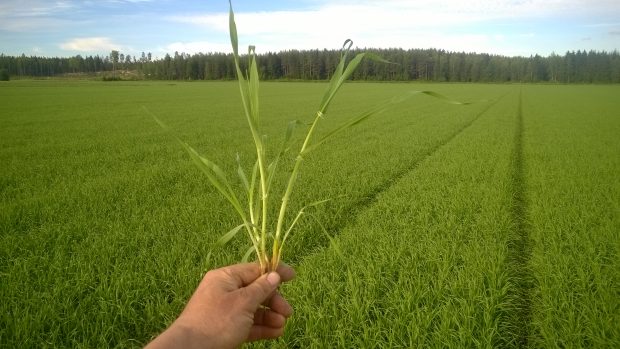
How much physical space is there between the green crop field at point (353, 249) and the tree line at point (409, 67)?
105m

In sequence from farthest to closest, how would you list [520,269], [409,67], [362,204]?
[409,67], [362,204], [520,269]

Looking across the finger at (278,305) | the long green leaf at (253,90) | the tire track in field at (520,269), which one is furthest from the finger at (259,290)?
the tire track in field at (520,269)

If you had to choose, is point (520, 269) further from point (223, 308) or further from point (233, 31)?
point (233, 31)

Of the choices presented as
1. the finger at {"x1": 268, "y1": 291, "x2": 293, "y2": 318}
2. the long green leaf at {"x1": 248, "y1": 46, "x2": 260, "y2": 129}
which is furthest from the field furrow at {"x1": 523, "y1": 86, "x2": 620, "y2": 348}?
the long green leaf at {"x1": 248, "y1": 46, "x2": 260, "y2": 129}

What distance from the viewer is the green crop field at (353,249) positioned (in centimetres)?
329

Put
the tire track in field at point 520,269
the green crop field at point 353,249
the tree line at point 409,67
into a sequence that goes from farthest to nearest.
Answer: the tree line at point 409,67 → the tire track in field at point 520,269 → the green crop field at point 353,249

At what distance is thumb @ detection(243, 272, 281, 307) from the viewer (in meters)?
1.63

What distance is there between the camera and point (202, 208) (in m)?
6.30

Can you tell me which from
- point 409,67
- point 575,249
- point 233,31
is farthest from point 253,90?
point 409,67

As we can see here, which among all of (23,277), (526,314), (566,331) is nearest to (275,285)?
(566,331)

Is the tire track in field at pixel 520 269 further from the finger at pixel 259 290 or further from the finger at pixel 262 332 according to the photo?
the finger at pixel 259 290

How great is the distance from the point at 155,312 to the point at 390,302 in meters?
2.02

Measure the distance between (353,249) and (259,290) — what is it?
3339 mm

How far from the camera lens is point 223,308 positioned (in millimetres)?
1602
